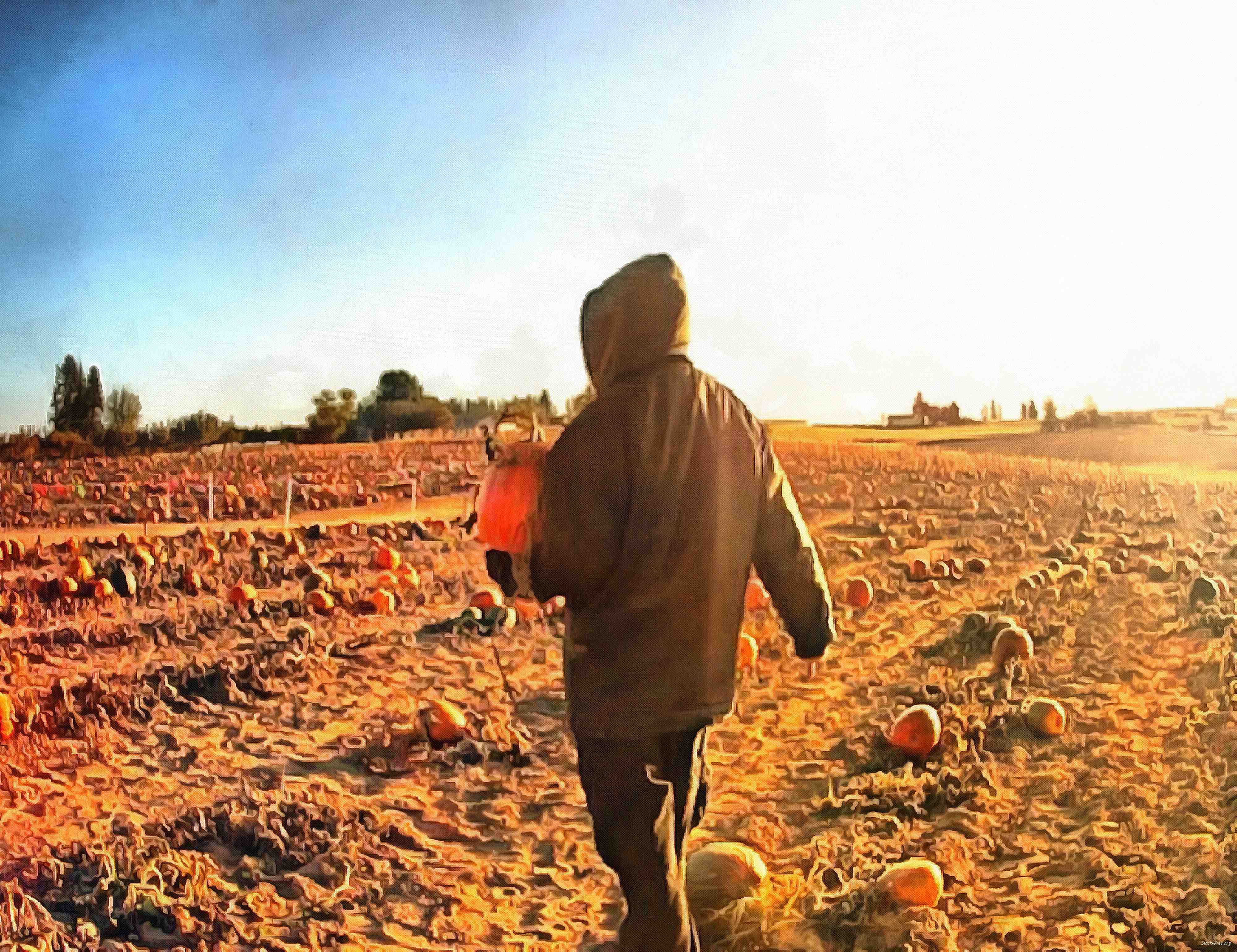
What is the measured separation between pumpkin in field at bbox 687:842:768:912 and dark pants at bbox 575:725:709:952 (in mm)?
573

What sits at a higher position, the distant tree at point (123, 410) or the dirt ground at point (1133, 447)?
the distant tree at point (123, 410)

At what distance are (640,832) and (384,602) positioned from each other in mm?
2816

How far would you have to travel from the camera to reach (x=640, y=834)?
208 cm

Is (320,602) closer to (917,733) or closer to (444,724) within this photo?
(444,724)

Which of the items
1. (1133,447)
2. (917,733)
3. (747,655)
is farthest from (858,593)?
(1133,447)

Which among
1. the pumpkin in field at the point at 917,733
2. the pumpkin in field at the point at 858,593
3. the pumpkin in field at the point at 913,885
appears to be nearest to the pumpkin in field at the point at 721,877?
the pumpkin in field at the point at 913,885

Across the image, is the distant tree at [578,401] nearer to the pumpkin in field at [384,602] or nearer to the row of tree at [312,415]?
the row of tree at [312,415]

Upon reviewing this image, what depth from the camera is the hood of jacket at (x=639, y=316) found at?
202 cm

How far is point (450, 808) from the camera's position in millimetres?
3287

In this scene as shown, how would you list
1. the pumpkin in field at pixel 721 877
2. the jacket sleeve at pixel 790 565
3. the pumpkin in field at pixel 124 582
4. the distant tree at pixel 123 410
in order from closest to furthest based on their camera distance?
the jacket sleeve at pixel 790 565 < the pumpkin in field at pixel 721 877 < the distant tree at pixel 123 410 < the pumpkin in field at pixel 124 582

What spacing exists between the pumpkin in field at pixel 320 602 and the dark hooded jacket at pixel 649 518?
9.06 feet

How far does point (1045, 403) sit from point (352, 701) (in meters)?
2.68

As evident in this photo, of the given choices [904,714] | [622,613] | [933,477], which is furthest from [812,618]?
[933,477]

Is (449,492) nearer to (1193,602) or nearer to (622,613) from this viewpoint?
(622,613)
